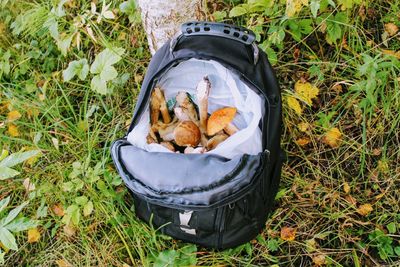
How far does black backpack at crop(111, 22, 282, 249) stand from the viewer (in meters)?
1.27

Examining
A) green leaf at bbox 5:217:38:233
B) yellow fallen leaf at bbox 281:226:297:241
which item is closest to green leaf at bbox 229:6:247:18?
yellow fallen leaf at bbox 281:226:297:241

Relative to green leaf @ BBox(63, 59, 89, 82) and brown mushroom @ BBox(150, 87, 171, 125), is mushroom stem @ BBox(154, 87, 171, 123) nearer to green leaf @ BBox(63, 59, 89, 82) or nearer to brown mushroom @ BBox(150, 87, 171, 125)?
brown mushroom @ BBox(150, 87, 171, 125)

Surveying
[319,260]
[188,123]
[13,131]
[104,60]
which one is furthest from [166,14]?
[319,260]

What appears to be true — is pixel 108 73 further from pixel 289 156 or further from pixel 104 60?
pixel 289 156

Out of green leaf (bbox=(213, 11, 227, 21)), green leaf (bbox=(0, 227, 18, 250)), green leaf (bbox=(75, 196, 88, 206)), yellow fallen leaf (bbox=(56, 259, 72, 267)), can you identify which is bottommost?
yellow fallen leaf (bbox=(56, 259, 72, 267))

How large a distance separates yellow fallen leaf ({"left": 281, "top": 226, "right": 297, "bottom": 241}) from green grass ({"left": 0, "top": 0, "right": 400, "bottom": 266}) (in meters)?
0.02

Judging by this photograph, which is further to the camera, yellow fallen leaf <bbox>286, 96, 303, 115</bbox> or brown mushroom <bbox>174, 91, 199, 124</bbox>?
yellow fallen leaf <bbox>286, 96, 303, 115</bbox>

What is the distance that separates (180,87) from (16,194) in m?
0.84

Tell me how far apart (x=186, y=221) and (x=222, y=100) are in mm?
483

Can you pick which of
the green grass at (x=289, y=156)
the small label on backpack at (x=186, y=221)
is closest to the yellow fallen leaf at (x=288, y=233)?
the green grass at (x=289, y=156)

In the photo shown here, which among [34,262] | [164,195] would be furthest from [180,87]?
[34,262]

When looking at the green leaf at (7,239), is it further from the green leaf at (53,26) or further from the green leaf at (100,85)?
the green leaf at (53,26)

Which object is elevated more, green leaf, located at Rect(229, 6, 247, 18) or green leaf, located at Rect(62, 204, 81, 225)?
green leaf, located at Rect(229, 6, 247, 18)

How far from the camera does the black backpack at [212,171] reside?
127cm
